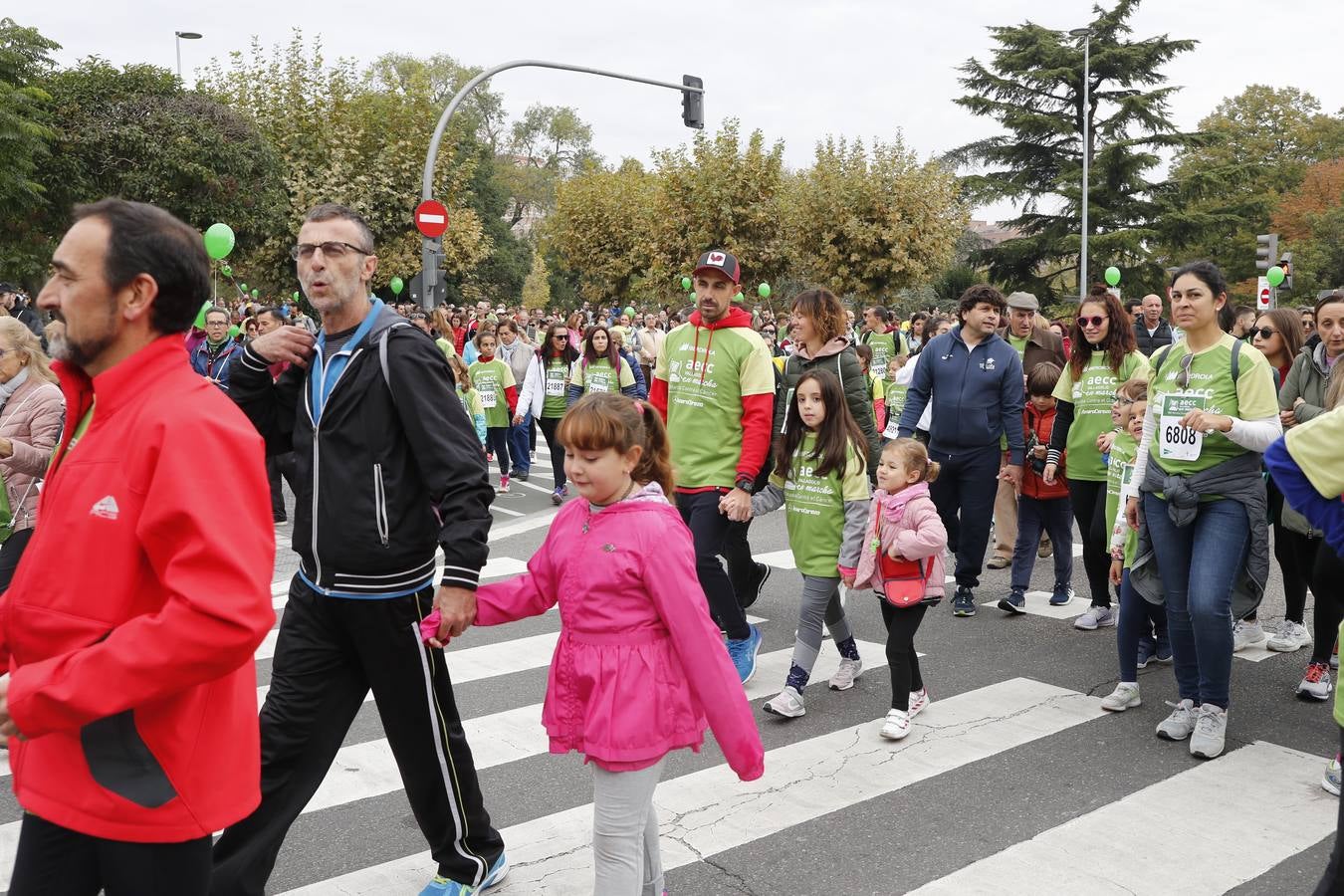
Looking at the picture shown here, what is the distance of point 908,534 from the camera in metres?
5.33

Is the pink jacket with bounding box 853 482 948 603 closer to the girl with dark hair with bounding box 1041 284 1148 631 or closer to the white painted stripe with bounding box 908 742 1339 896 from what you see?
the white painted stripe with bounding box 908 742 1339 896

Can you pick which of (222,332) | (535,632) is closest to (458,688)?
(535,632)

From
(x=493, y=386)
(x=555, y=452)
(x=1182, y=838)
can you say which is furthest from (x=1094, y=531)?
(x=493, y=386)

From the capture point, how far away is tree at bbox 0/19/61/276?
22.1 m

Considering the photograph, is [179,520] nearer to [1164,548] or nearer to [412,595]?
[412,595]

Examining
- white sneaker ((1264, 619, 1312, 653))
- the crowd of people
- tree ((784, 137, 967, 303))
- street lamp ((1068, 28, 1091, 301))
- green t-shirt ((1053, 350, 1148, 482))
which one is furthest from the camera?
street lamp ((1068, 28, 1091, 301))

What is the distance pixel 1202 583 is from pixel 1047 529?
2.92 meters

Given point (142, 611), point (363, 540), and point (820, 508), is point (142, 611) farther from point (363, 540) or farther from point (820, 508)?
point (820, 508)

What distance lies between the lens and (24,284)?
87.1ft

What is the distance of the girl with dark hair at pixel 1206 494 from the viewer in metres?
5.10

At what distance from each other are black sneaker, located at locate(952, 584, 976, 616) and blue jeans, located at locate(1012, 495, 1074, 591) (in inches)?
17.9

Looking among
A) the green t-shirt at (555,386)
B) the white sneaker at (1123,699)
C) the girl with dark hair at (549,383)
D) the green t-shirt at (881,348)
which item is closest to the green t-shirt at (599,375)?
the girl with dark hair at (549,383)

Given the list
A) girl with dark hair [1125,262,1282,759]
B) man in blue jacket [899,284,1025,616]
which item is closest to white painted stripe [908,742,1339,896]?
girl with dark hair [1125,262,1282,759]

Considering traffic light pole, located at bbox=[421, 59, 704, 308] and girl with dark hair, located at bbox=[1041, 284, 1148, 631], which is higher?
traffic light pole, located at bbox=[421, 59, 704, 308]
